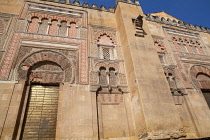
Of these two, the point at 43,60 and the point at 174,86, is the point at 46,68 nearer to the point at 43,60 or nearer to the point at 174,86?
the point at 43,60

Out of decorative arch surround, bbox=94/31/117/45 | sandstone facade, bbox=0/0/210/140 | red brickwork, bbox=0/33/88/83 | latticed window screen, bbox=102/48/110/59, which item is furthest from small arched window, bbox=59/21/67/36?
latticed window screen, bbox=102/48/110/59

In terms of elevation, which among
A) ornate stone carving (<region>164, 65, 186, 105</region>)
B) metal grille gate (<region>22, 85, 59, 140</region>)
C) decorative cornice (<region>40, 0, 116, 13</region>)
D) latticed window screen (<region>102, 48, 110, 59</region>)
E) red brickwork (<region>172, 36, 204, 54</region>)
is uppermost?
decorative cornice (<region>40, 0, 116, 13</region>)

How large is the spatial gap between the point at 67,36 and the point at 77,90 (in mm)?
2424

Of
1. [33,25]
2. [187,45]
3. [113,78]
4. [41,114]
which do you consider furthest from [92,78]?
[187,45]

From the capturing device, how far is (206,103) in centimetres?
557

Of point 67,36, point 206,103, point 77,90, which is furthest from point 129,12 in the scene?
point 206,103

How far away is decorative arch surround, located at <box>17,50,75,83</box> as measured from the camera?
4410mm

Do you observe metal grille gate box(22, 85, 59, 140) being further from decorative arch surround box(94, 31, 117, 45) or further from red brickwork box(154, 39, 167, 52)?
red brickwork box(154, 39, 167, 52)

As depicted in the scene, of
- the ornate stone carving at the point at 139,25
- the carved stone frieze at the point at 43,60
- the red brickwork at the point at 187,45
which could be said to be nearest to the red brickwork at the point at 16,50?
the carved stone frieze at the point at 43,60

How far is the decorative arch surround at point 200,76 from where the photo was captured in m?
6.17

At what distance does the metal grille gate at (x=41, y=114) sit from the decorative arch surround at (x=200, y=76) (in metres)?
5.71

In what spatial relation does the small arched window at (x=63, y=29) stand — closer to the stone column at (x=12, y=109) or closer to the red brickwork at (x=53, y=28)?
the red brickwork at (x=53, y=28)

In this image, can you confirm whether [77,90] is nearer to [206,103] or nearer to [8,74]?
[8,74]

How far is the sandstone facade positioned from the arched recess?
55 millimetres
